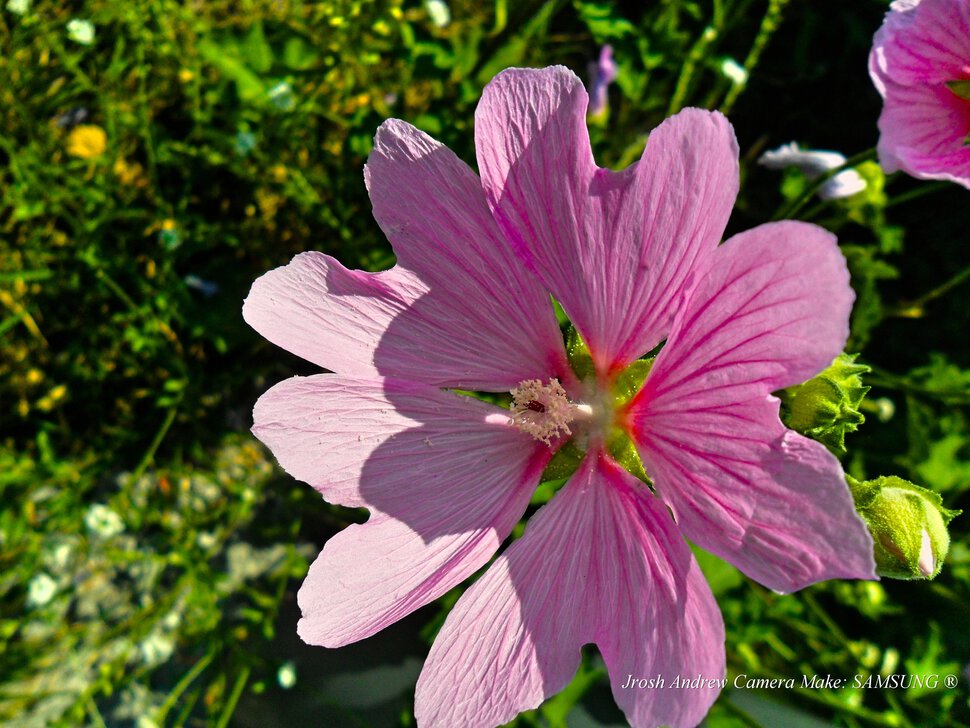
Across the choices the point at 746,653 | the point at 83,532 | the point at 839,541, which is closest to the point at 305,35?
the point at 83,532

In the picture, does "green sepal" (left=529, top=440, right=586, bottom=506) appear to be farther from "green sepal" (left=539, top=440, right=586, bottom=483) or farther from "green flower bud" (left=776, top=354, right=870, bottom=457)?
"green flower bud" (left=776, top=354, right=870, bottom=457)

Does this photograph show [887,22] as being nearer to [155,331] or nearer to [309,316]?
[309,316]

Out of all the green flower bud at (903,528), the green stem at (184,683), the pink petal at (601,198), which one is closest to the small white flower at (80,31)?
the pink petal at (601,198)

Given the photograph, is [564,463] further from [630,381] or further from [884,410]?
[884,410]

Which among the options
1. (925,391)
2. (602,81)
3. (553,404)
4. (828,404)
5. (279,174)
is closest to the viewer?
(828,404)

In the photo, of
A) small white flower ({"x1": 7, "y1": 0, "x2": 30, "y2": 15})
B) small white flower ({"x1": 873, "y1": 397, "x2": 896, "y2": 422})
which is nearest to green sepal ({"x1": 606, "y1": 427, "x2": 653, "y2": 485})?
small white flower ({"x1": 873, "y1": 397, "x2": 896, "y2": 422})

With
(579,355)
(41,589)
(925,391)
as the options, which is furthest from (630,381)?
(41,589)
